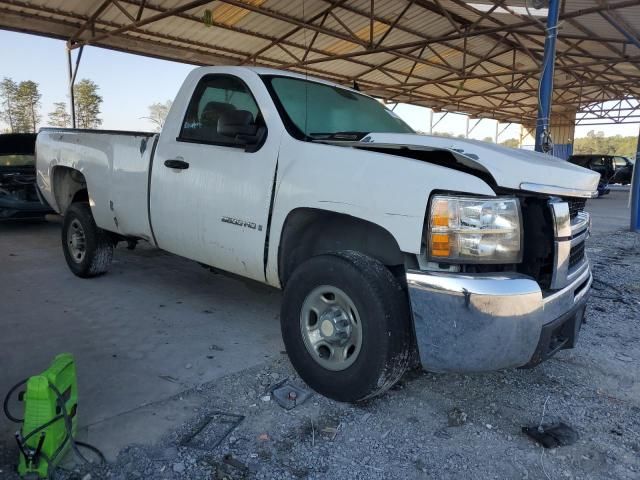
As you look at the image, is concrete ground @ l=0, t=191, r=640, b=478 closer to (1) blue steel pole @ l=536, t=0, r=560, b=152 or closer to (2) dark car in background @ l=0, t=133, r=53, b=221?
(1) blue steel pole @ l=536, t=0, r=560, b=152

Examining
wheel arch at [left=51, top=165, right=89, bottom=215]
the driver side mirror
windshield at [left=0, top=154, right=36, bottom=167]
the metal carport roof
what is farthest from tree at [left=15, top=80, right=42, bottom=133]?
the driver side mirror

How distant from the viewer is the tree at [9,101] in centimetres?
3066

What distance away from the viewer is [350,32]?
44.7 ft

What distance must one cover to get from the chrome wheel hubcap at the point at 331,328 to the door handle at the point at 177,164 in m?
1.57

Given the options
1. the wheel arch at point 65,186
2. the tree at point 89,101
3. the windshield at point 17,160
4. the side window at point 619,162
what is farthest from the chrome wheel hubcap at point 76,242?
the tree at point 89,101

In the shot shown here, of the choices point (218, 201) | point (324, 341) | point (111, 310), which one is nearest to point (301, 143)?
point (218, 201)

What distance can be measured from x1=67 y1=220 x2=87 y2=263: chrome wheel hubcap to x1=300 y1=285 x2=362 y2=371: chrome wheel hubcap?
3302mm

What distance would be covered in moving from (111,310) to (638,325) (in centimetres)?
459

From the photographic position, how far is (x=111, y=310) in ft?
13.6

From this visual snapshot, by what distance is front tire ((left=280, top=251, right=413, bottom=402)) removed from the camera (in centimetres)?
241

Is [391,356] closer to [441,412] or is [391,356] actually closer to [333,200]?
[441,412]

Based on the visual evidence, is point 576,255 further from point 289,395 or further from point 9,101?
point 9,101

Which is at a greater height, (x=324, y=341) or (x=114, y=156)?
(x=114, y=156)

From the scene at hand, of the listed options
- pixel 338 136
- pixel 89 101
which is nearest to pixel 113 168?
pixel 338 136
